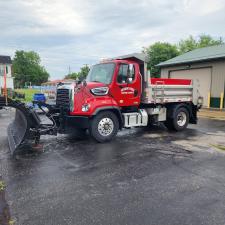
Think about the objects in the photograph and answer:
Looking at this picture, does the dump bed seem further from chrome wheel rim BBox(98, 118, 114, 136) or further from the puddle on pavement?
the puddle on pavement

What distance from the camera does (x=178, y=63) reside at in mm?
19547

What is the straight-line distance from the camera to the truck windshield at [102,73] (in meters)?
7.46

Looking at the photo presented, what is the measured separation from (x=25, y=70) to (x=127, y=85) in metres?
97.0

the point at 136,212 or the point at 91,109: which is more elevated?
the point at 91,109

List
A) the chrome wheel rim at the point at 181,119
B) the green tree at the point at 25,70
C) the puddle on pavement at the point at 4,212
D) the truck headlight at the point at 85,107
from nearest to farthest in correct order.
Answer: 1. the puddle on pavement at the point at 4,212
2. the truck headlight at the point at 85,107
3. the chrome wheel rim at the point at 181,119
4. the green tree at the point at 25,70

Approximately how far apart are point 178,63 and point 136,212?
59.0 feet

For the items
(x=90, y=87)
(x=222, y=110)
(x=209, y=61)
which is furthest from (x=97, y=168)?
(x=209, y=61)

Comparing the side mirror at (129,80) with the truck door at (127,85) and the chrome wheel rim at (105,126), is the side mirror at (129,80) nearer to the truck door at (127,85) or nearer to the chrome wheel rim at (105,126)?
the truck door at (127,85)

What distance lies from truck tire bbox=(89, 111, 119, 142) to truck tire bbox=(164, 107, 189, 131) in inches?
110

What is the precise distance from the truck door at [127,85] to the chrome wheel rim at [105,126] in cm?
76

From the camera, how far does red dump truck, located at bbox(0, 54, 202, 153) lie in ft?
21.4

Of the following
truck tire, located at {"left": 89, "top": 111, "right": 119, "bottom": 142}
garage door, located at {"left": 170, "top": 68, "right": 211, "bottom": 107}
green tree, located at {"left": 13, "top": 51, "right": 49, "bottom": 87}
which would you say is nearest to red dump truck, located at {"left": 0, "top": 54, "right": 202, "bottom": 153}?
truck tire, located at {"left": 89, "top": 111, "right": 119, "bottom": 142}

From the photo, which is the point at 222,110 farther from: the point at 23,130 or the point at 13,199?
the point at 13,199

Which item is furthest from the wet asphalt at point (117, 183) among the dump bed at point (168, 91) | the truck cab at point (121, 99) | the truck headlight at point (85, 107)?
the dump bed at point (168, 91)
